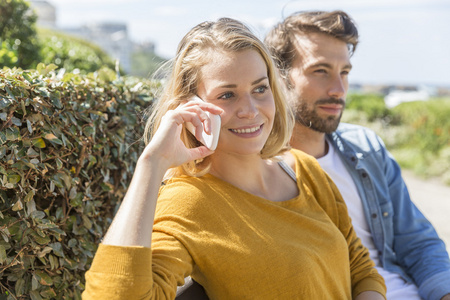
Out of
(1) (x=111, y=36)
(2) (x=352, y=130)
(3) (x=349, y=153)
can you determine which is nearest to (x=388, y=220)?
(3) (x=349, y=153)

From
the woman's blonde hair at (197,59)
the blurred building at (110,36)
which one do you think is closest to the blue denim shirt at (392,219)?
the woman's blonde hair at (197,59)

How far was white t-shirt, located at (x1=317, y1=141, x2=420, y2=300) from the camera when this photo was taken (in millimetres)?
2934

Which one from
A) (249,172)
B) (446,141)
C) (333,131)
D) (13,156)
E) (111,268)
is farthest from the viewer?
(446,141)

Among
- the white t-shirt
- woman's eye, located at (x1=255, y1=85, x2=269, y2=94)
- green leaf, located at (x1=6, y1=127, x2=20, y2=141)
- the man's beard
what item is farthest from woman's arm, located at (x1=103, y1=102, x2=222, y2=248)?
the white t-shirt

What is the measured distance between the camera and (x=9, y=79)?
2039 mm

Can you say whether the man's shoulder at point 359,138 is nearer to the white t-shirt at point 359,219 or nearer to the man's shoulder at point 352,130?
the man's shoulder at point 352,130

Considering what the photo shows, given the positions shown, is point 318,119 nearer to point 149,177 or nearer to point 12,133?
point 149,177

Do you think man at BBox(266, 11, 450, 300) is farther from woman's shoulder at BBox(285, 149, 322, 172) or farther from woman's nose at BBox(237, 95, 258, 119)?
woman's nose at BBox(237, 95, 258, 119)

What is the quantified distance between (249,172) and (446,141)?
1231 centimetres

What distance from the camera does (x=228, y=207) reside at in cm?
204

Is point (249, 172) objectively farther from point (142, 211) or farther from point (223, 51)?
point (142, 211)

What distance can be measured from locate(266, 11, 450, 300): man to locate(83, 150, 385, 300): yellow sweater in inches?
32.5

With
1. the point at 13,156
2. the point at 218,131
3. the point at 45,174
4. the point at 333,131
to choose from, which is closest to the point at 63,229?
the point at 45,174

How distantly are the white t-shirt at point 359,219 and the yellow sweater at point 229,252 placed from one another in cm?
69
